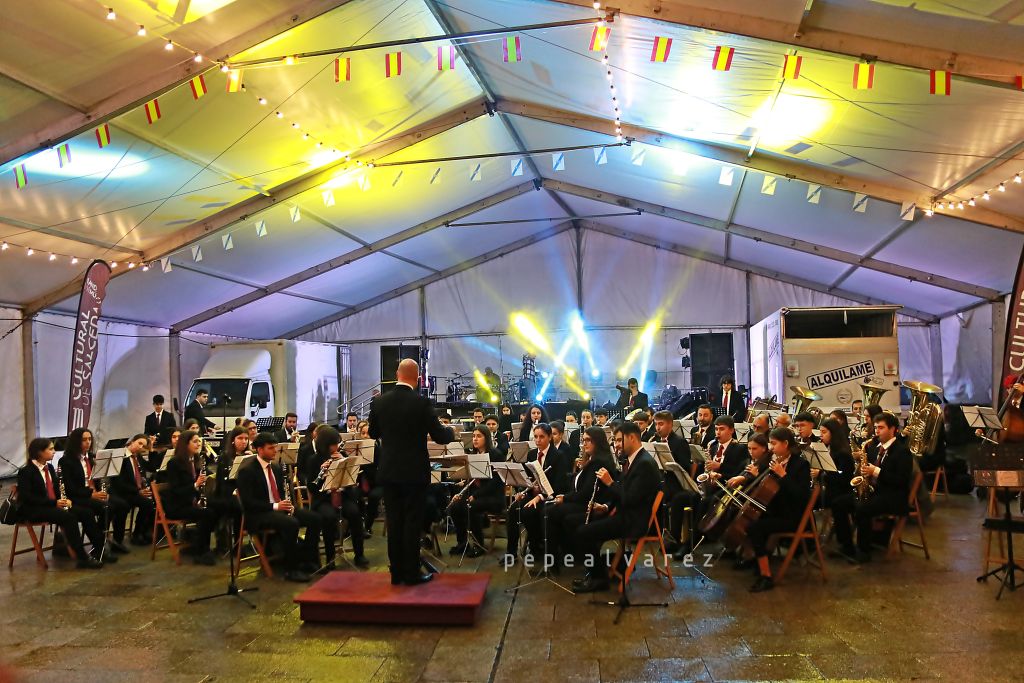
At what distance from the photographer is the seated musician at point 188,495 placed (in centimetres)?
702

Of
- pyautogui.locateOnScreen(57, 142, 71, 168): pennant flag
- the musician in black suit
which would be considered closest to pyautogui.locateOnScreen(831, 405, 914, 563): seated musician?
pyautogui.locateOnScreen(57, 142, 71, 168): pennant flag

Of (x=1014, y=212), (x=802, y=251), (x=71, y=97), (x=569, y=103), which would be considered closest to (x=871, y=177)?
(x=1014, y=212)

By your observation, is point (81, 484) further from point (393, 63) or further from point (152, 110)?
point (393, 63)

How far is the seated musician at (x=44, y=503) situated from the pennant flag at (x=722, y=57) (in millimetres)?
7833

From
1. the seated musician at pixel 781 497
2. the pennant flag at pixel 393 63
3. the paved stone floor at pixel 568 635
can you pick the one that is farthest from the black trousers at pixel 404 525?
the pennant flag at pixel 393 63

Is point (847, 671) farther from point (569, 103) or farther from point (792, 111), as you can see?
point (569, 103)

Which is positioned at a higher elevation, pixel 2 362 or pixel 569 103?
pixel 569 103

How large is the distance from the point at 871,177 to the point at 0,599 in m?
11.6

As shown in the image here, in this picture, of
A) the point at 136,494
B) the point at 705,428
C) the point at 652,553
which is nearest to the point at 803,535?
the point at 652,553

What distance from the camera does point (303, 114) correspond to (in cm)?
963

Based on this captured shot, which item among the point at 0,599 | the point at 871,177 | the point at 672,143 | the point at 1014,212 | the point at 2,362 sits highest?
the point at 672,143

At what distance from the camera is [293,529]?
616cm

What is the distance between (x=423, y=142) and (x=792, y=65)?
6.90 metres

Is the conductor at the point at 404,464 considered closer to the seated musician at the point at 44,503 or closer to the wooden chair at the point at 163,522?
the wooden chair at the point at 163,522
